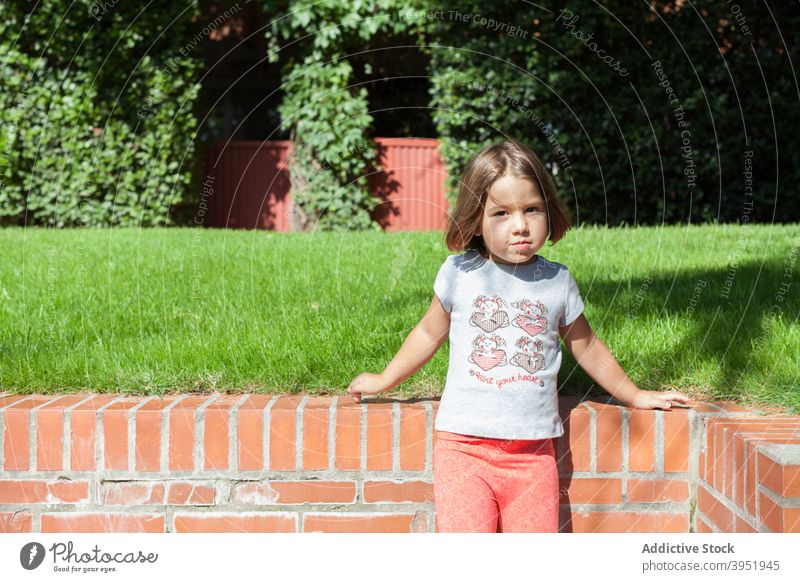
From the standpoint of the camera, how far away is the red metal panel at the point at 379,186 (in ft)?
32.2

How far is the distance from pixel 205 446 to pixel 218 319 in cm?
98

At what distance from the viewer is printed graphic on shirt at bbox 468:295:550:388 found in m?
2.30

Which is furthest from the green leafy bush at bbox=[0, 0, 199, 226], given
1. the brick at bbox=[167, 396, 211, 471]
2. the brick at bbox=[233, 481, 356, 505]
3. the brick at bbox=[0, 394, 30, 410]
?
the brick at bbox=[233, 481, 356, 505]

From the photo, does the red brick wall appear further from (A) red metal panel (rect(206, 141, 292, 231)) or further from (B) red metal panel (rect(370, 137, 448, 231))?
(A) red metal panel (rect(206, 141, 292, 231))

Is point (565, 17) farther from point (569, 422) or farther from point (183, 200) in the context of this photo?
point (569, 422)

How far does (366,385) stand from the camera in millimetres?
2473

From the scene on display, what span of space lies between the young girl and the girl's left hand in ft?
0.89

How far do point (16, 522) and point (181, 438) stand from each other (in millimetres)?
596

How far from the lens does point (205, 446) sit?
2.44 metres

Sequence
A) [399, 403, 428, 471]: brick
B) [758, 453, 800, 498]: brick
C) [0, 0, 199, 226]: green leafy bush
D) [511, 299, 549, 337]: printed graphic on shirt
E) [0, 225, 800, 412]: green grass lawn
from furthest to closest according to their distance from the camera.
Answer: [0, 0, 199, 226]: green leafy bush, [0, 225, 800, 412]: green grass lawn, [399, 403, 428, 471]: brick, [511, 299, 549, 337]: printed graphic on shirt, [758, 453, 800, 498]: brick

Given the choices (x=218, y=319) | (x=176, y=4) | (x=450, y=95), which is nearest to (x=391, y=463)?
(x=218, y=319)

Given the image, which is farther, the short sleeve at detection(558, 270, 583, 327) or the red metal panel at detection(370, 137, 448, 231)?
the red metal panel at detection(370, 137, 448, 231)

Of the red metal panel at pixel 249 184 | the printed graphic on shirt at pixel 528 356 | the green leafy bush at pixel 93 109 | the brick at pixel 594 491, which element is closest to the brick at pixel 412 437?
the printed graphic on shirt at pixel 528 356

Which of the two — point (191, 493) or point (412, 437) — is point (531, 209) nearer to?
point (412, 437)
